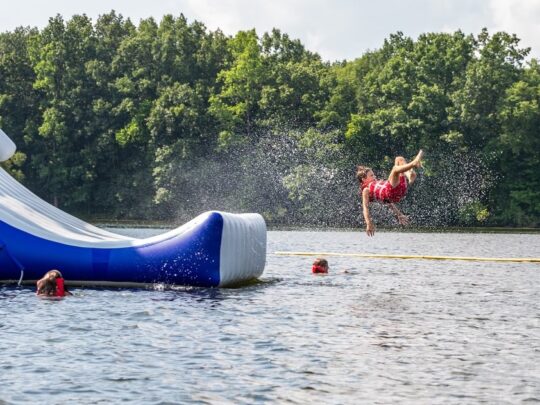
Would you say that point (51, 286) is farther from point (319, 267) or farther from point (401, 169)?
point (319, 267)

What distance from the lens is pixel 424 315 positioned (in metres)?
18.5

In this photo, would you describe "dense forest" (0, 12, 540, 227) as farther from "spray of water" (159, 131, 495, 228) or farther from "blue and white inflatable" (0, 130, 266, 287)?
"blue and white inflatable" (0, 130, 266, 287)

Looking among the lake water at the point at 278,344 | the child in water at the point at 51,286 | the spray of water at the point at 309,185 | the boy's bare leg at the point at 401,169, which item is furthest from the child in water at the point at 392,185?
the spray of water at the point at 309,185

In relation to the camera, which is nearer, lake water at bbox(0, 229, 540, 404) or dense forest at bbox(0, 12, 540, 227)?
lake water at bbox(0, 229, 540, 404)

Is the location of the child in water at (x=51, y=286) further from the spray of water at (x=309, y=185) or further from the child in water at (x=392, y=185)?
the spray of water at (x=309, y=185)

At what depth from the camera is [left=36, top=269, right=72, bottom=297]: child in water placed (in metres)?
20.2

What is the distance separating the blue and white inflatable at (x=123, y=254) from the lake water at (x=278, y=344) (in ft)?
1.80

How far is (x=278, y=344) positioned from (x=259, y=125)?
61.8m

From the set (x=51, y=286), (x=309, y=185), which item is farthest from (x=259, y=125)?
(x=51, y=286)

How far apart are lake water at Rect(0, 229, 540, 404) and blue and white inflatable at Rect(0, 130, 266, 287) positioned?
55 cm

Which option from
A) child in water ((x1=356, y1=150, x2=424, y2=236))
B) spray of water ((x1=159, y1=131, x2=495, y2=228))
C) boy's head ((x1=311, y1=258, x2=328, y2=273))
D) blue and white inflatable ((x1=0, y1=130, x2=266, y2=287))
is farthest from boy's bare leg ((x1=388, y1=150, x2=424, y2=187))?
spray of water ((x1=159, y1=131, x2=495, y2=228))

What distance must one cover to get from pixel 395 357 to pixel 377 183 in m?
5.87

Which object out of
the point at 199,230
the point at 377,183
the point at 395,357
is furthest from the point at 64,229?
the point at 395,357

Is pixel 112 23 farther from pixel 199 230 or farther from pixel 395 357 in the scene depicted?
pixel 395 357
